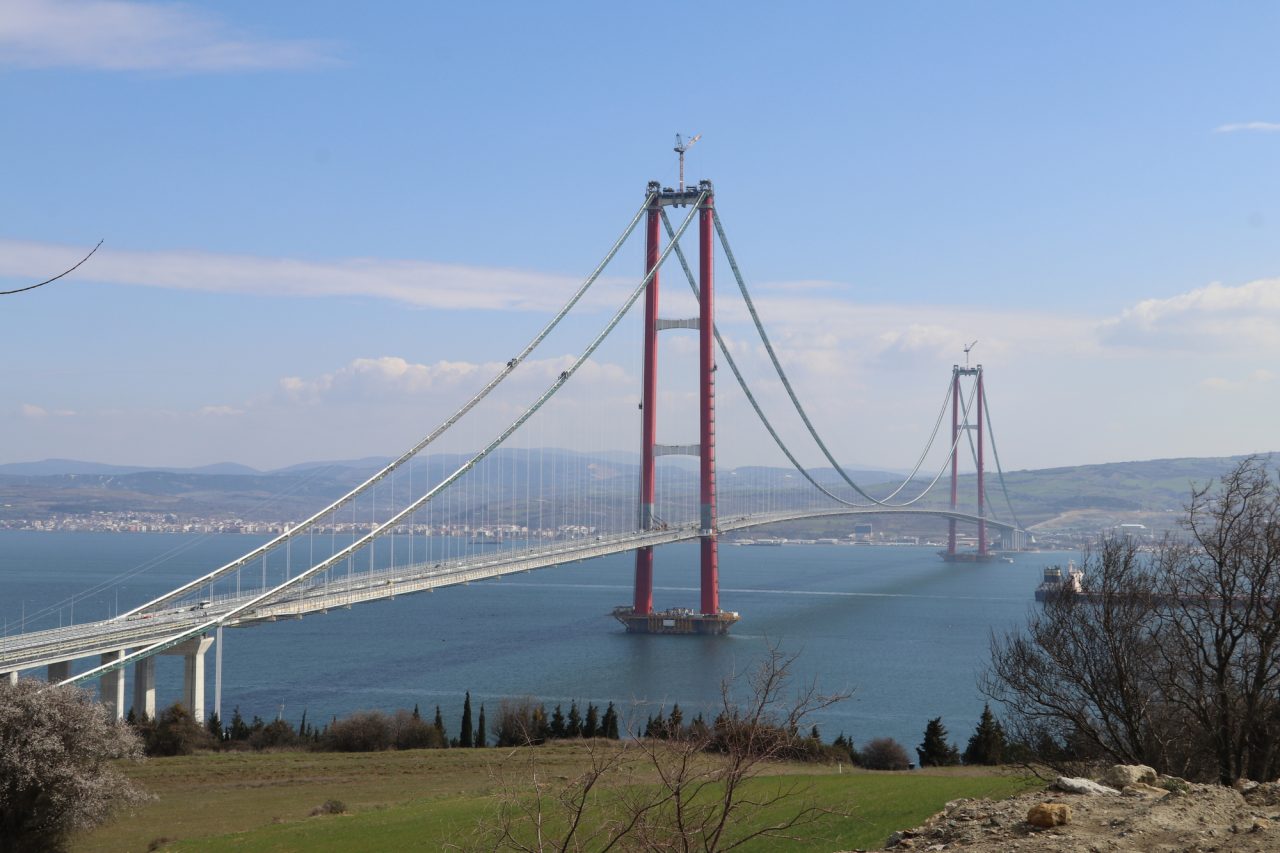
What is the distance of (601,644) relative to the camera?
48594mm

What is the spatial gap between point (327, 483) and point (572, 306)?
145m

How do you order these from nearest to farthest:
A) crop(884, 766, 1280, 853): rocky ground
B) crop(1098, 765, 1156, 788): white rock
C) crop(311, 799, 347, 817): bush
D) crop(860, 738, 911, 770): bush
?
crop(884, 766, 1280, 853): rocky ground
crop(1098, 765, 1156, 788): white rock
crop(311, 799, 347, 817): bush
crop(860, 738, 911, 770): bush

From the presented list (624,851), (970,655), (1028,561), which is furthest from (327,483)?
(624,851)

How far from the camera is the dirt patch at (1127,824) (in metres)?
7.60

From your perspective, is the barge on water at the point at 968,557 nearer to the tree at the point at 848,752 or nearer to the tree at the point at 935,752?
the tree at the point at 848,752

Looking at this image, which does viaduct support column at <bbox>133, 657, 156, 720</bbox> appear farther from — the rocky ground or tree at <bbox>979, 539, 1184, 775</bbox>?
the rocky ground

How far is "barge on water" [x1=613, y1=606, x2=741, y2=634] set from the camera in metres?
51.5

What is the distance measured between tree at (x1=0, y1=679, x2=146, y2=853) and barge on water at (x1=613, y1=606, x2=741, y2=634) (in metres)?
34.0

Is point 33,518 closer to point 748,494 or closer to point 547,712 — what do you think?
point 748,494

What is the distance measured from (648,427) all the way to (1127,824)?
1826 inches

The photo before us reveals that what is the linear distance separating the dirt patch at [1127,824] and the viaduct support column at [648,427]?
42.4 meters

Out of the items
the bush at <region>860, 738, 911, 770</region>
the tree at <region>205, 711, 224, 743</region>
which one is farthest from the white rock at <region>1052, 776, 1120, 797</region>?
the tree at <region>205, 711, 224, 743</region>

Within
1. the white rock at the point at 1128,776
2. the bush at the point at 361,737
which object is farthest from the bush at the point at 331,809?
the white rock at the point at 1128,776

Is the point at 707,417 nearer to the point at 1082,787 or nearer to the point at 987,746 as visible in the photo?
the point at 987,746
